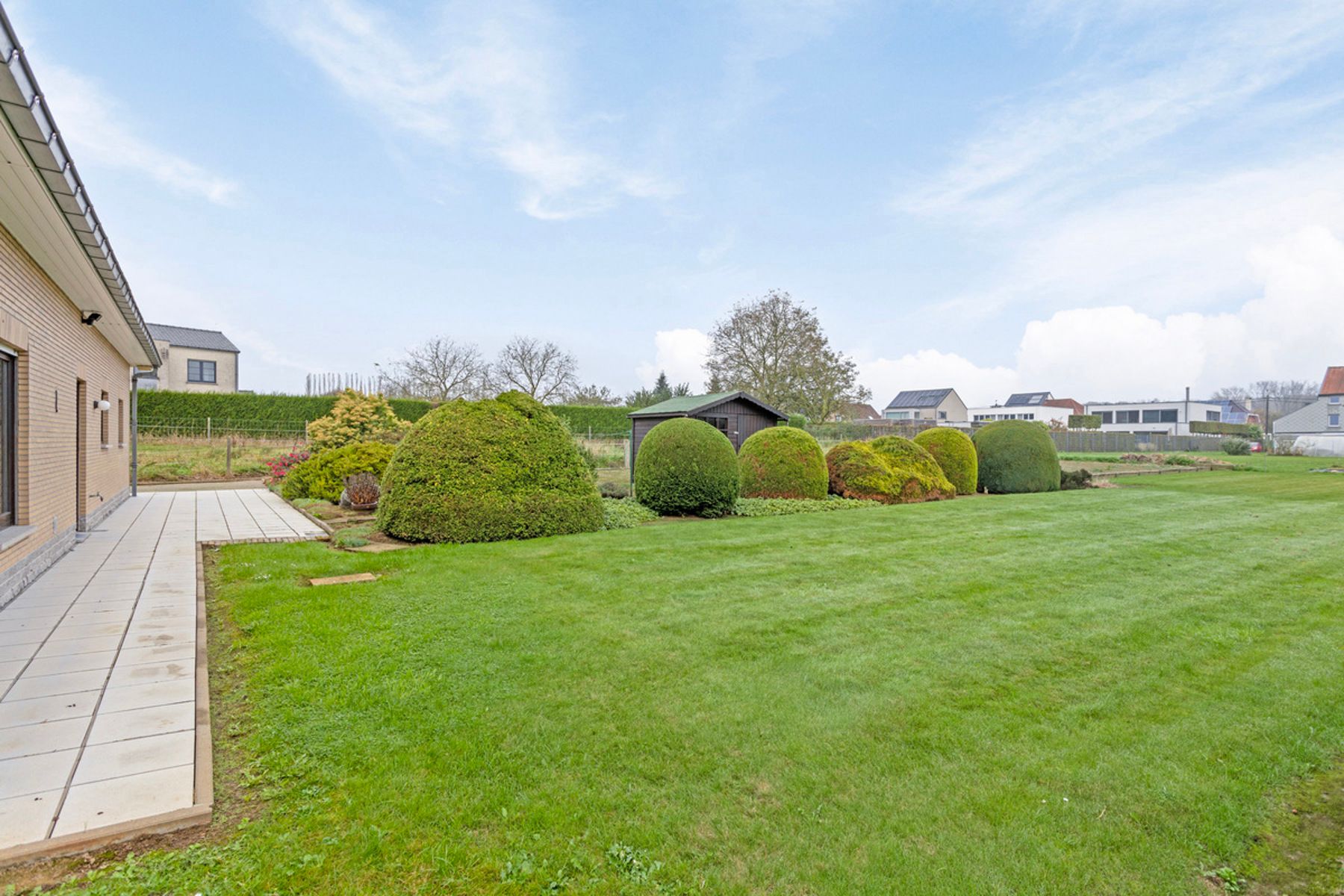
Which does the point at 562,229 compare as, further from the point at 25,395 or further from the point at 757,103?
the point at 25,395

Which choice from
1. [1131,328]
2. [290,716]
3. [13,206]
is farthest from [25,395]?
[1131,328]

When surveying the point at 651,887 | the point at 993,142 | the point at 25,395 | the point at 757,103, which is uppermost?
the point at 757,103

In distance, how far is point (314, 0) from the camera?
860cm

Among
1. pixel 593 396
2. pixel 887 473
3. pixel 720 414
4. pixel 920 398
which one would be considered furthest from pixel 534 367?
pixel 920 398

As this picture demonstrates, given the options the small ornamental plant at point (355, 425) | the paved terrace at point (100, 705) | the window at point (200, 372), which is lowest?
the paved terrace at point (100, 705)

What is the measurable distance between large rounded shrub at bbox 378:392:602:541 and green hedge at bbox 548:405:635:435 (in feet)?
55.9

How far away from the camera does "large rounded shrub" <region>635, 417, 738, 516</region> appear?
10.2 metres

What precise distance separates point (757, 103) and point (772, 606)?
10.8 metres

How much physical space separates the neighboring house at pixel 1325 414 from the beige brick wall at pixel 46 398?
58349mm

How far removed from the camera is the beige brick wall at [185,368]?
3453 centimetres

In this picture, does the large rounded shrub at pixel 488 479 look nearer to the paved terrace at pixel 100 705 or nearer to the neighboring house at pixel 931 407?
the paved terrace at pixel 100 705

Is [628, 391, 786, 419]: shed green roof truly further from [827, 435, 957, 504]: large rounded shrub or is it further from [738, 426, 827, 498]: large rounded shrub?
[738, 426, 827, 498]: large rounded shrub

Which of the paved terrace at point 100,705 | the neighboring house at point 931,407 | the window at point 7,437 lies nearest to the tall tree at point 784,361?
the paved terrace at point 100,705

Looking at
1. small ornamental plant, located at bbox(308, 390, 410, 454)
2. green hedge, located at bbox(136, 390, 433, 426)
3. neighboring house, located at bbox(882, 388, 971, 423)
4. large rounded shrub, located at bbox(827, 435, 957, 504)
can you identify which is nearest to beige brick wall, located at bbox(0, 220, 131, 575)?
small ornamental plant, located at bbox(308, 390, 410, 454)
